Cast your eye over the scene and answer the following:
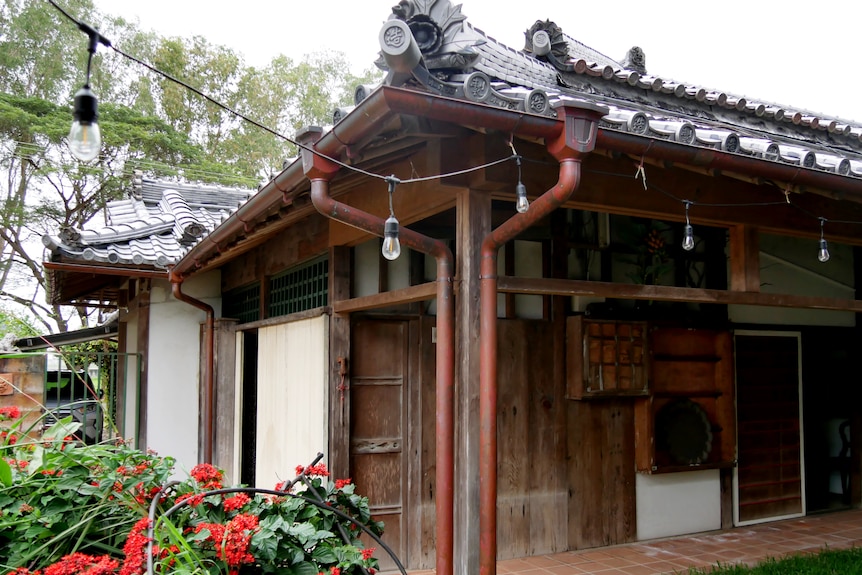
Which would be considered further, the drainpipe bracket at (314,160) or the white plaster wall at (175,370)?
the white plaster wall at (175,370)

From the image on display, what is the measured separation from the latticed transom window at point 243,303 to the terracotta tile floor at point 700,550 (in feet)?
11.3

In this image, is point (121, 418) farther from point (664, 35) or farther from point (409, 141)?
point (664, 35)

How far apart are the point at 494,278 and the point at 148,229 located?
5.76 metres

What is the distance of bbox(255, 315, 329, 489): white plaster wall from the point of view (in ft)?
16.8

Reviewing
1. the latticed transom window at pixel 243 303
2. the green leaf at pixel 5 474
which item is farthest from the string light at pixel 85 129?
the latticed transom window at pixel 243 303

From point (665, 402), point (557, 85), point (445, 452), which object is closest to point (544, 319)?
point (665, 402)

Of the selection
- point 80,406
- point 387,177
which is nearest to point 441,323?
point 387,177

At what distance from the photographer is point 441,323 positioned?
3.48m

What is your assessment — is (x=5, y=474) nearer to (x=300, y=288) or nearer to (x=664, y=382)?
(x=300, y=288)

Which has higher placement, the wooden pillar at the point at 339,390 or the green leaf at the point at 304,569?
the wooden pillar at the point at 339,390

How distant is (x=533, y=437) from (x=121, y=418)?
259 inches

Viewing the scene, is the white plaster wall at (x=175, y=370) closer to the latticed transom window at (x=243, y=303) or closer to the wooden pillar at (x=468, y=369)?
the latticed transom window at (x=243, y=303)

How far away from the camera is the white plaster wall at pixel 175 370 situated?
7996 millimetres

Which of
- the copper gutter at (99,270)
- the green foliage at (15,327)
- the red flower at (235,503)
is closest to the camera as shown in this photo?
the red flower at (235,503)
